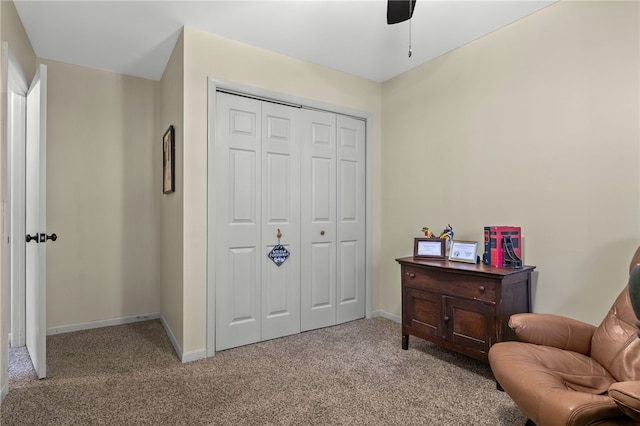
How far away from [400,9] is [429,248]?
73.5 inches

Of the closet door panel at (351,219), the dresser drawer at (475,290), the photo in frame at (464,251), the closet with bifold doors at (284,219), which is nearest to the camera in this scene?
the dresser drawer at (475,290)

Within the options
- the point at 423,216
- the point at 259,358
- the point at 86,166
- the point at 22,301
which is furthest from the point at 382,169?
the point at 22,301

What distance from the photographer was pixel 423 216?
3.39 meters

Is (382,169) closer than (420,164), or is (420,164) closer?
(420,164)

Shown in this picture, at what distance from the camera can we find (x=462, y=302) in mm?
2512

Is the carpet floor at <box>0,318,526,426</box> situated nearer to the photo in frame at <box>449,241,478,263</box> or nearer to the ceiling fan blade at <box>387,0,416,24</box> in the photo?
the photo in frame at <box>449,241,478,263</box>

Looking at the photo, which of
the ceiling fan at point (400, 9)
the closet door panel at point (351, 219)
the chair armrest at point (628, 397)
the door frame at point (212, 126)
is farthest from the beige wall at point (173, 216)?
the chair armrest at point (628, 397)

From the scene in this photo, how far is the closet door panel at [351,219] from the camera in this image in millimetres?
3604

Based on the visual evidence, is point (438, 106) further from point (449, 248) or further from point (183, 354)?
point (183, 354)

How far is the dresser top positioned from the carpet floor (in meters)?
0.73

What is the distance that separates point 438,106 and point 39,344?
12.0 feet

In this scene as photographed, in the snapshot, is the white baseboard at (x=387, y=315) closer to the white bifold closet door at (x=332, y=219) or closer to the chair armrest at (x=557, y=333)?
the white bifold closet door at (x=332, y=219)

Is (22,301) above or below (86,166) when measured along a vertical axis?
below

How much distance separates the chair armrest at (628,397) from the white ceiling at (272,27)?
241 centimetres
